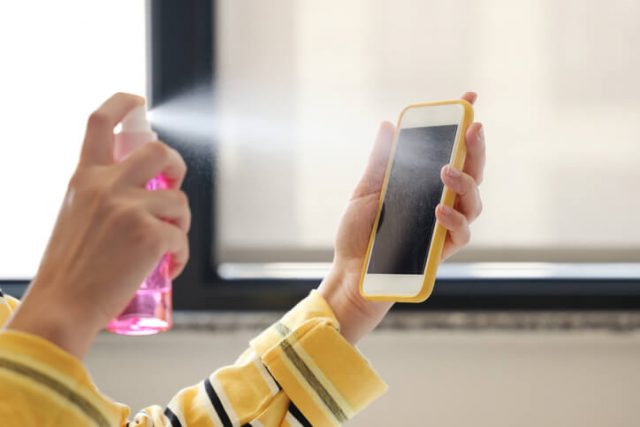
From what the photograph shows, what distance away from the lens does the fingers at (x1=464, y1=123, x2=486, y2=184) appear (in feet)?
2.21

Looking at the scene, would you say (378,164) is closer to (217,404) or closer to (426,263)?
(426,263)

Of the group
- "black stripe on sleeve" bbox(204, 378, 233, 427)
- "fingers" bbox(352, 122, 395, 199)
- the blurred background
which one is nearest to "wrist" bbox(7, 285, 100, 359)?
"black stripe on sleeve" bbox(204, 378, 233, 427)

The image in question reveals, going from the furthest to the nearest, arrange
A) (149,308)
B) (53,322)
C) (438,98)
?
(438,98)
(149,308)
(53,322)

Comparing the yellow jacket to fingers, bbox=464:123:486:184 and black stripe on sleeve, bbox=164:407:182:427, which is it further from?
fingers, bbox=464:123:486:184

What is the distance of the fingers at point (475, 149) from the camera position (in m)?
0.67

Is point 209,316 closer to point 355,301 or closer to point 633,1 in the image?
point 355,301

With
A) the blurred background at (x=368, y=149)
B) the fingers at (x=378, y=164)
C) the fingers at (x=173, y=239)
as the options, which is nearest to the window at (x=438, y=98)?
the blurred background at (x=368, y=149)

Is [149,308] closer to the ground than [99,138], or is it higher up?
closer to the ground

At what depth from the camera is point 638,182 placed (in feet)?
3.39

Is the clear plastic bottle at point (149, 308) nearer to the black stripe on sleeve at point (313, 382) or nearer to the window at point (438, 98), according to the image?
the black stripe on sleeve at point (313, 382)

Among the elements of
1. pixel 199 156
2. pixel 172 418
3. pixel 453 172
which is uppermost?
pixel 453 172

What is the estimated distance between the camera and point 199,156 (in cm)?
106

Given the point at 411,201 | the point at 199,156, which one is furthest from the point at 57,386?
the point at 199,156

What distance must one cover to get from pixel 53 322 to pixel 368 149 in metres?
0.68
